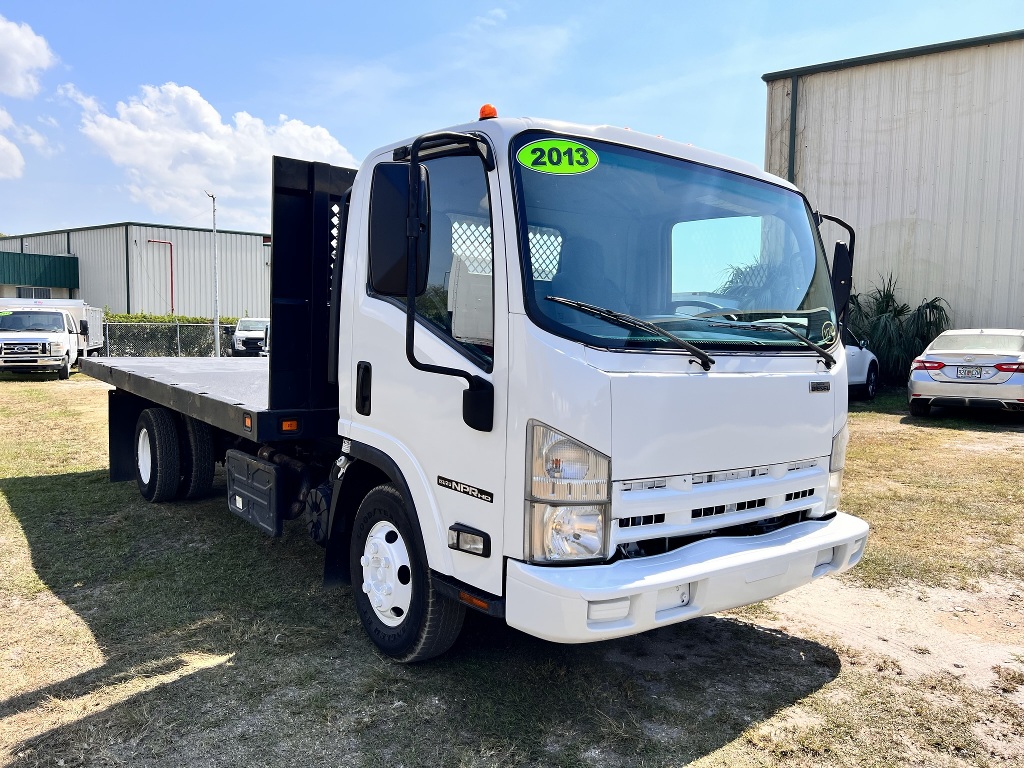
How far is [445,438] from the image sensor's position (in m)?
3.28

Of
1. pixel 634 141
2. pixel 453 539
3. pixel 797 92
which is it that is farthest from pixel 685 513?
pixel 797 92

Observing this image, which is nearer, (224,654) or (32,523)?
(224,654)

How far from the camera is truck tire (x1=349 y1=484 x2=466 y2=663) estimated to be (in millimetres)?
3482

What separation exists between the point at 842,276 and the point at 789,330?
88cm

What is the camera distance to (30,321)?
1969 cm

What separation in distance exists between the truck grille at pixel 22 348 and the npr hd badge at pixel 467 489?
744 inches

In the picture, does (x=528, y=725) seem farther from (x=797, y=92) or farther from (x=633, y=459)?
(x=797, y=92)

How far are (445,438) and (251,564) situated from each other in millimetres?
2578

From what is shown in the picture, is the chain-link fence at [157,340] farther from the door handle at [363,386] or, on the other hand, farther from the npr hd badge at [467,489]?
the npr hd badge at [467,489]

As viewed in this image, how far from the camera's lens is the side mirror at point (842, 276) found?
13.6 ft

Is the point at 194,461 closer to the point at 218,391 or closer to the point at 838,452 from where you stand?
the point at 218,391

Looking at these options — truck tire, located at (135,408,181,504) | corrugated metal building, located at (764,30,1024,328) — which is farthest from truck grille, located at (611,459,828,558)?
corrugated metal building, located at (764,30,1024,328)

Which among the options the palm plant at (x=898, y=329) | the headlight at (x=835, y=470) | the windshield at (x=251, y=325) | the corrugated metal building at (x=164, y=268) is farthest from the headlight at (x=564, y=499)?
the corrugated metal building at (x=164, y=268)

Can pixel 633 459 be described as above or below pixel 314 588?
above
